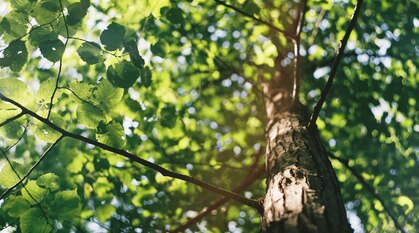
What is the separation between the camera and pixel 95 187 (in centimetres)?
345

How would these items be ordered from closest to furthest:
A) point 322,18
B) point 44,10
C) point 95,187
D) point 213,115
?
point 44,10 → point 95,187 → point 322,18 → point 213,115

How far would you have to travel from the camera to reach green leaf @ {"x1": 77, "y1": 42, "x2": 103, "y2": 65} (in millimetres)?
1630

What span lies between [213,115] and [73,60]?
1828mm

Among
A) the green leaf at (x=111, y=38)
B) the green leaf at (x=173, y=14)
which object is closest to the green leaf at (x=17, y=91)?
the green leaf at (x=111, y=38)

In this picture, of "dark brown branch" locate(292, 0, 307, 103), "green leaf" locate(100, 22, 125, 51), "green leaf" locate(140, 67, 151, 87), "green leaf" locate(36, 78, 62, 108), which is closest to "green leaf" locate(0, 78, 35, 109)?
"green leaf" locate(36, 78, 62, 108)

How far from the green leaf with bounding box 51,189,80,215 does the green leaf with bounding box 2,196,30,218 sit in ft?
0.44

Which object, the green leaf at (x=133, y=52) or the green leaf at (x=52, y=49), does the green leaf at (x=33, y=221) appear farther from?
the green leaf at (x=133, y=52)

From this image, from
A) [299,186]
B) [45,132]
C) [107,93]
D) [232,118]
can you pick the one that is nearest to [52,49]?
[107,93]

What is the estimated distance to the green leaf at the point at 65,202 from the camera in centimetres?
168

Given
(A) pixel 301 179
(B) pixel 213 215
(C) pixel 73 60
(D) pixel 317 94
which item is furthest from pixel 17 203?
(D) pixel 317 94

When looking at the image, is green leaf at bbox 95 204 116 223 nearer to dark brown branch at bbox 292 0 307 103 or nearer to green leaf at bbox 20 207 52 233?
green leaf at bbox 20 207 52 233

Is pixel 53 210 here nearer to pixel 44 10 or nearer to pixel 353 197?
pixel 44 10

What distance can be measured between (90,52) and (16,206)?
817 millimetres

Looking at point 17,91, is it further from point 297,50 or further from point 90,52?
point 297,50
